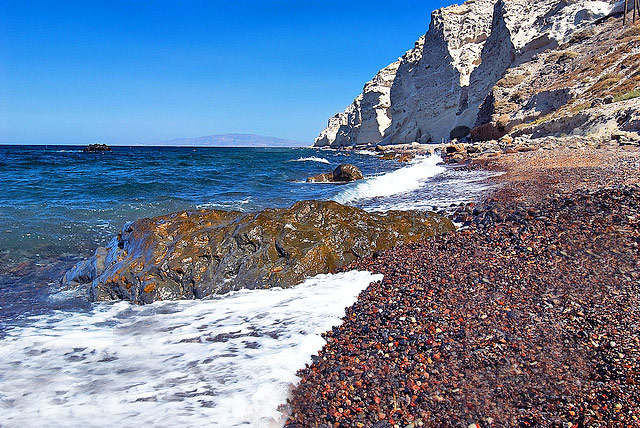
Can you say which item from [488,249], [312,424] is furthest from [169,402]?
[488,249]

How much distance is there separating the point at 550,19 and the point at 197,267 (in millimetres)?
59355

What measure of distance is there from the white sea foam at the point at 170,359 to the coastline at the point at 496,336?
0.39m

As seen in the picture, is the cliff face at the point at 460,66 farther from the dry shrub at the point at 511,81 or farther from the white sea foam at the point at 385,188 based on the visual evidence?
the white sea foam at the point at 385,188

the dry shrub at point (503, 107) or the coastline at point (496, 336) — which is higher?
the dry shrub at point (503, 107)

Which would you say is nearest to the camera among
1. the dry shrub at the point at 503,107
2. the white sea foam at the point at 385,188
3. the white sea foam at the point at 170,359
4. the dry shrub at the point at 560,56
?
the white sea foam at the point at 170,359

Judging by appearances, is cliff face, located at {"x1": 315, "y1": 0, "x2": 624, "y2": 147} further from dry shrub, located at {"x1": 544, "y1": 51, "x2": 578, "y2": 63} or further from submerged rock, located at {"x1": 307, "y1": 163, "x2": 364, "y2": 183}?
Result: submerged rock, located at {"x1": 307, "y1": 163, "x2": 364, "y2": 183}

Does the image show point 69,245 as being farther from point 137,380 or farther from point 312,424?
point 312,424

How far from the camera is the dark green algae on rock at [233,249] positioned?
19.9ft

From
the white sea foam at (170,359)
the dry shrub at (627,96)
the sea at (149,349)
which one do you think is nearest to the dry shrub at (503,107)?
the dry shrub at (627,96)

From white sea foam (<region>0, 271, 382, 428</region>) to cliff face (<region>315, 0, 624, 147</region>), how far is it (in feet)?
130

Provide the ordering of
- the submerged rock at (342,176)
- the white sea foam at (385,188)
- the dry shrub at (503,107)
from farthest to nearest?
the dry shrub at (503,107), the submerged rock at (342,176), the white sea foam at (385,188)

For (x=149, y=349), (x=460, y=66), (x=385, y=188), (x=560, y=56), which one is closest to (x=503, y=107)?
(x=560, y=56)

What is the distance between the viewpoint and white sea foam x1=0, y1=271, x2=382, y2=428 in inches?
121

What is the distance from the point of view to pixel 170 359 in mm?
3918
